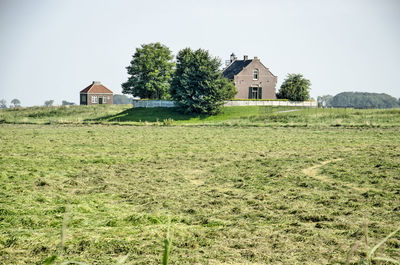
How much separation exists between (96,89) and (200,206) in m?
90.7

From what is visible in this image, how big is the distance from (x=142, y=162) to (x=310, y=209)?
9.13m

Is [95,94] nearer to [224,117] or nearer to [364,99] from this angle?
[224,117]

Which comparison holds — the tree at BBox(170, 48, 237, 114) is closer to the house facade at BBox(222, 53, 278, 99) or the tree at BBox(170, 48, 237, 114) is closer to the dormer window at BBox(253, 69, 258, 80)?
the house facade at BBox(222, 53, 278, 99)

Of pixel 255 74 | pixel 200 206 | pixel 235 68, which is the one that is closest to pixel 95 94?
pixel 235 68

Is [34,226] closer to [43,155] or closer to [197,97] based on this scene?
[43,155]

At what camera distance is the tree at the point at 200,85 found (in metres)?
55.1

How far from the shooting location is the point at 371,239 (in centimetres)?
670

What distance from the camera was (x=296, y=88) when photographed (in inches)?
2630

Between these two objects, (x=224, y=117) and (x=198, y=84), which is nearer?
(x=224, y=117)

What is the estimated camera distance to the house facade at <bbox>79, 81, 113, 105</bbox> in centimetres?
9412

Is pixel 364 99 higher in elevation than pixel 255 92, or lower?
higher

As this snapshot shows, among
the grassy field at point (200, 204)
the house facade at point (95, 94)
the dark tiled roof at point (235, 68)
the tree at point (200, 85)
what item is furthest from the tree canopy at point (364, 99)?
the grassy field at point (200, 204)

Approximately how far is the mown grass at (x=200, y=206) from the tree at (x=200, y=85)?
37.1 m

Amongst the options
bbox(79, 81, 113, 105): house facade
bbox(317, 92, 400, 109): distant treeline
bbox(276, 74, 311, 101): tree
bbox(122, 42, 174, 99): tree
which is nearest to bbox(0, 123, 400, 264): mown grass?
bbox(276, 74, 311, 101): tree
